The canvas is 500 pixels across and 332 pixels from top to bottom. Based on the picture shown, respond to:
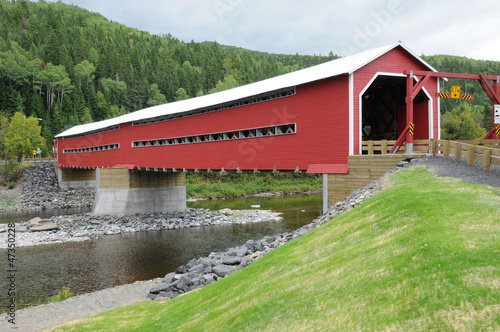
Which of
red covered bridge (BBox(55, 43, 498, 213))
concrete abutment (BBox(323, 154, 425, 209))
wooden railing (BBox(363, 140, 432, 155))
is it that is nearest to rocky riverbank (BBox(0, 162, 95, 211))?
red covered bridge (BBox(55, 43, 498, 213))

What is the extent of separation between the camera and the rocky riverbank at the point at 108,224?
1068 inches

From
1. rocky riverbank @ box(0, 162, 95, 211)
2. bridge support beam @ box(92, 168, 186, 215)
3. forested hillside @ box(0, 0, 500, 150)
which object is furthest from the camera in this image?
forested hillside @ box(0, 0, 500, 150)

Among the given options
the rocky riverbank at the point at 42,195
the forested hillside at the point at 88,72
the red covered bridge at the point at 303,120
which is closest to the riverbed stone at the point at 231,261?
the red covered bridge at the point at 303,120

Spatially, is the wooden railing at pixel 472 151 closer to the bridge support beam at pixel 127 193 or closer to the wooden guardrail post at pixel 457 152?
the wooden guardrail post at pixel 457 152

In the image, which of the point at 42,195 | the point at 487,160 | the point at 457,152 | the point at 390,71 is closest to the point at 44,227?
the point at 42,195

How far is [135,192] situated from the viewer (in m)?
34.2

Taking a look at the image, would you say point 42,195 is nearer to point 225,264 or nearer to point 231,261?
point 225,264

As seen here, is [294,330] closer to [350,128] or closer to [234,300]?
[234,300]

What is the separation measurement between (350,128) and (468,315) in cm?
1238

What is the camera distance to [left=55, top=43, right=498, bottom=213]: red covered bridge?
16.3 metres

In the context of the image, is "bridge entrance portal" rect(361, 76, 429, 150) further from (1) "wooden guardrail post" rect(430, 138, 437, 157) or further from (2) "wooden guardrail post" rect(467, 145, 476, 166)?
(2) "wooden guardrail post" rect(467, 145, 476, 166)

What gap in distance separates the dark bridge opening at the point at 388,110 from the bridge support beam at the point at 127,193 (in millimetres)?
20020

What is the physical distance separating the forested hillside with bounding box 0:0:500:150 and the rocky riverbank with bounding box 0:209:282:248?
37.4 metres

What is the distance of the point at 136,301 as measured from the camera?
44.4ft
